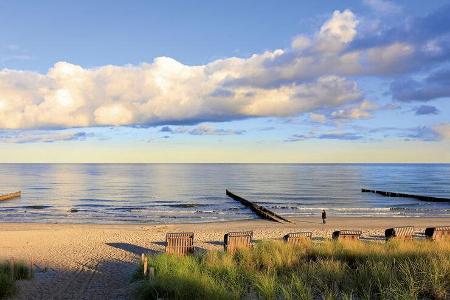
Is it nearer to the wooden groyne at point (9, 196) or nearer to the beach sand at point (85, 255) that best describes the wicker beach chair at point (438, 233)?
the beach sand at point (85, 255)

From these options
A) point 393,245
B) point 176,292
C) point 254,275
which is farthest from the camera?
point 393,245

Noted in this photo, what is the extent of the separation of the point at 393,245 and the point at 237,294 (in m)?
6.90

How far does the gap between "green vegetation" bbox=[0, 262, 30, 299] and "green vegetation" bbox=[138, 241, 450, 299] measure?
3067 millimetres

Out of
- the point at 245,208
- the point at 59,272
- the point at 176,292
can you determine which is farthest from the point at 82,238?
the point at 245,208

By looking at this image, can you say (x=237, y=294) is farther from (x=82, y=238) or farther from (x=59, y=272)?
(x=82, y=238)

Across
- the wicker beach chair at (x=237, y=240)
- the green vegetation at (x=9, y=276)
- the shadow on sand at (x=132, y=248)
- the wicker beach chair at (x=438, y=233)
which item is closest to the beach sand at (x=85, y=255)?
the shadow on sand at (x=132, y=248)

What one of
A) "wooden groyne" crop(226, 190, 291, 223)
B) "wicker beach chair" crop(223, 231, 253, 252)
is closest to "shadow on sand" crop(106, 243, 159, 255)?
"wicker beach chair" crop(223, 231, 253, 252)

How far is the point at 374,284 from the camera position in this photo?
28.9 ft

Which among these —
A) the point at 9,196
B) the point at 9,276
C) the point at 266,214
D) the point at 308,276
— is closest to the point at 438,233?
the point at 308,276

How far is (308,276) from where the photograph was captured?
9742 mm

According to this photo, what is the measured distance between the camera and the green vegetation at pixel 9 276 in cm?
1046

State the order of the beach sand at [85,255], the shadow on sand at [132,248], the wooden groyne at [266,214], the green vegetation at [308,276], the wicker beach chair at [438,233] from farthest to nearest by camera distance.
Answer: the wooden groyne at [266,214]
the shadow on sand at [132,248]
the wicker beach chair at [438,233]
the beach sand at [85,255]
the green vegetation at [308,276]

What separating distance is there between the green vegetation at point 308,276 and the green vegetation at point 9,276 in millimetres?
3067

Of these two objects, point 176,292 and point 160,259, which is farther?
point 160,259
